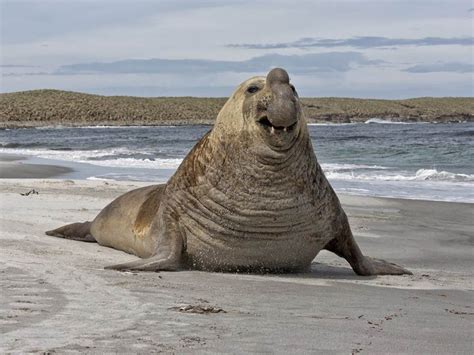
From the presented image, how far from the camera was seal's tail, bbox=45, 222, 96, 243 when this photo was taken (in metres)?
9.07

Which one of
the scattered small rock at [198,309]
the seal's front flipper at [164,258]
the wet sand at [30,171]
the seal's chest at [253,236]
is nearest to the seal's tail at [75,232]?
the seal's front flipper at [164,258]

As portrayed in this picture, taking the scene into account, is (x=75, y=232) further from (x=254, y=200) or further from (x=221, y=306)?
(x=221, y=306)

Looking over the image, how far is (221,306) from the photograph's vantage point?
5.22 metres

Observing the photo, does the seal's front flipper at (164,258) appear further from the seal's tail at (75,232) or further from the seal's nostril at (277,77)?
the seal's tail at (75,232)

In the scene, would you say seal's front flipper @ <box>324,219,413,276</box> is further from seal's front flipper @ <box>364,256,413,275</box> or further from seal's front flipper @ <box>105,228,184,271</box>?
seal's front flipper @ <box>105,228,184,271</box>

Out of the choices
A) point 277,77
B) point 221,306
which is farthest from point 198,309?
point 277,77

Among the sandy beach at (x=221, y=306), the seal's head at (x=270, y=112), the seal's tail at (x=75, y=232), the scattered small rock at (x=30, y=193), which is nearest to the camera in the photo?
the sandy beach at (x=221, y=306)

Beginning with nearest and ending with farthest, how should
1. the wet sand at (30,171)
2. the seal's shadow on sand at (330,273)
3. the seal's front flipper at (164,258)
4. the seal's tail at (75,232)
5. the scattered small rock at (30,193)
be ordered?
the seal's front flipper at (164,258), the seal's shadow on sand at (330,273), the seal's tail at (75,232), the scattered small rock at (30,193), the wet sand at (30,171)

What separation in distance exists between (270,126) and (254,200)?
59 cm

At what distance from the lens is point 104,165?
24.5 meters

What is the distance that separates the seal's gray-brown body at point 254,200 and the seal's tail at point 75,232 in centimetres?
181

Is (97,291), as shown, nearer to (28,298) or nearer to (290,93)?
(28,298)

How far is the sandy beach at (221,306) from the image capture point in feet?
13.9

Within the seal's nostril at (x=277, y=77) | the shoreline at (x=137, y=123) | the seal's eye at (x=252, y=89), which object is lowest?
the shoreline at (x=137, y=123)
